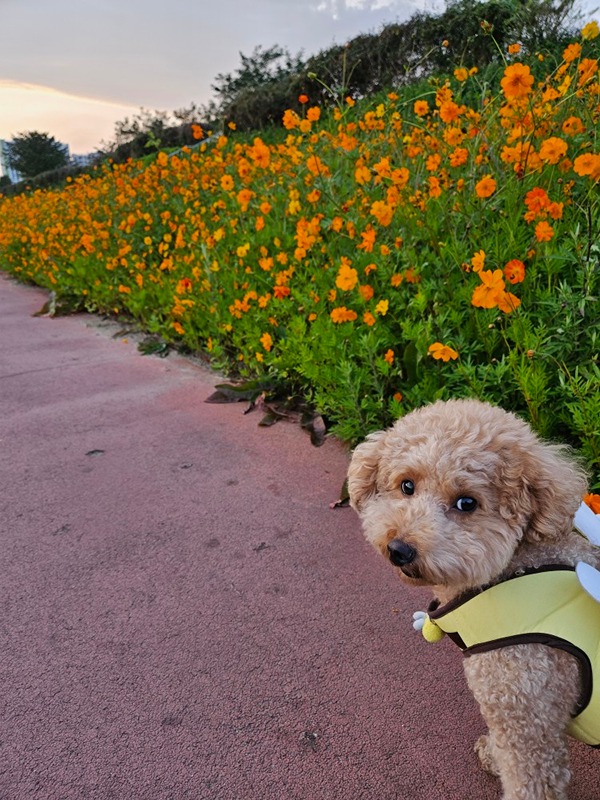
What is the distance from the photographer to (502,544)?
1.54m

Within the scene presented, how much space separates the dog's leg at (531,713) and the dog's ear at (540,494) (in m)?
0.30

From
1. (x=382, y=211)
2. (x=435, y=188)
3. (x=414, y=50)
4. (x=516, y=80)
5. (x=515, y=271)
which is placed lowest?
(x=515, y=271)

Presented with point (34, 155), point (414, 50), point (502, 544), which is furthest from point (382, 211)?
point (34, 155)

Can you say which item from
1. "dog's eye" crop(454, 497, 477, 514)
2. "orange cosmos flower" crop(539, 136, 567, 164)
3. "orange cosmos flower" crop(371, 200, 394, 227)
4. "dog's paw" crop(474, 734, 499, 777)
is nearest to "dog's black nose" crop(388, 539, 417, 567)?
"dog's eye" crop(454, 497, 477, 514)

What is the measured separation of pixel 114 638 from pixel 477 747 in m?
1.36

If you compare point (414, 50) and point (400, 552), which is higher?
point (414, 50)

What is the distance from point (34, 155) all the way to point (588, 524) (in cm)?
4425

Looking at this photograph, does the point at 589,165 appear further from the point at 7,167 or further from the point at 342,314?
the point at 7,167

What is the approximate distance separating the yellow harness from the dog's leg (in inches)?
1.7

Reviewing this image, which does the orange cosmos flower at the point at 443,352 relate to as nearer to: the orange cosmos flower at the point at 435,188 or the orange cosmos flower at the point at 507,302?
the orange cosmos flower at the point at 507,302

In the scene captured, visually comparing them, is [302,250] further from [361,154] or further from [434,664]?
[434,664]

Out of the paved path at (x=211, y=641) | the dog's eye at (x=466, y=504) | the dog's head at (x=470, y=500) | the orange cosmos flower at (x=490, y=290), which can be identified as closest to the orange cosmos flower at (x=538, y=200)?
the orange cosmos flower at (x=490, y=290)

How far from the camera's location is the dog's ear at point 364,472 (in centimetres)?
184

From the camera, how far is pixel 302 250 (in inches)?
148
